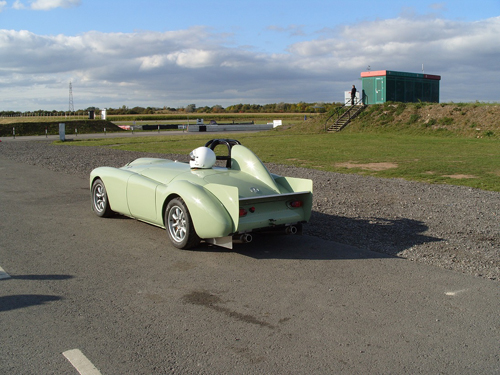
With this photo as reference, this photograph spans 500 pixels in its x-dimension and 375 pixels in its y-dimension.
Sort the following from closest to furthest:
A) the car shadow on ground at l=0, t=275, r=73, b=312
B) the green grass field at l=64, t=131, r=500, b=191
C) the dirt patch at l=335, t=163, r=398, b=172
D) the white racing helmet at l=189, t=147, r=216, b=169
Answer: the car shadow on ground at l=0, t=275, r=73, b=312 → the white racing helmet at l=189, t=147, r=216, b=169 → the green grass field at l=64, t=131, r=500, b=191 → the dirt patch at l=335, t=163, r=398, b=172

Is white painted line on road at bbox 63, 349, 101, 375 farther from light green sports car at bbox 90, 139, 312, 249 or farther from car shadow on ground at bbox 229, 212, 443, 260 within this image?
car shadow on ground at bbox 229, 212, 443, 260

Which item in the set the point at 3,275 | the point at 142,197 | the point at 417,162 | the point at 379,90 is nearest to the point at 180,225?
the point at 142,197

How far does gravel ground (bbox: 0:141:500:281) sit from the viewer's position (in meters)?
6.29

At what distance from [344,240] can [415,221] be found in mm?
1855

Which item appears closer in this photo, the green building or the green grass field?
the green grass field

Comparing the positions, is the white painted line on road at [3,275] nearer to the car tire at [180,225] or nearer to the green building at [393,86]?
the car tire at [180,225]

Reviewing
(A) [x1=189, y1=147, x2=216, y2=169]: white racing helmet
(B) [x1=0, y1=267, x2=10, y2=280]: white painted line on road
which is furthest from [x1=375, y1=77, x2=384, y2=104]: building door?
(B) [x1=0, y1=267, x2=10, y2=280]: white painted line on road

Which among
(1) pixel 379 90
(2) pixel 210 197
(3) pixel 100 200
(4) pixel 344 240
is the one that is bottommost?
(4) pixel 344 240

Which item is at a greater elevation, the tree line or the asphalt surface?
the tree line

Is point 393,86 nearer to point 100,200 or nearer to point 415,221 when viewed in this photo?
point 415,221

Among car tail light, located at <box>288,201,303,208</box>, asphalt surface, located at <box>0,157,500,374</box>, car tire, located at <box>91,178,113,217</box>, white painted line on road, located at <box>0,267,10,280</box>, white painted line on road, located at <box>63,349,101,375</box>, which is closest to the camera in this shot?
white painted line on road, located at <box>63,349,101,375</box>

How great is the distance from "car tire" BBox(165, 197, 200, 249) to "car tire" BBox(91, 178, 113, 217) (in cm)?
196

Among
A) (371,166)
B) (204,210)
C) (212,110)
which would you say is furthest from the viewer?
(212,110)

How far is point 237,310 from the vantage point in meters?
4.49
